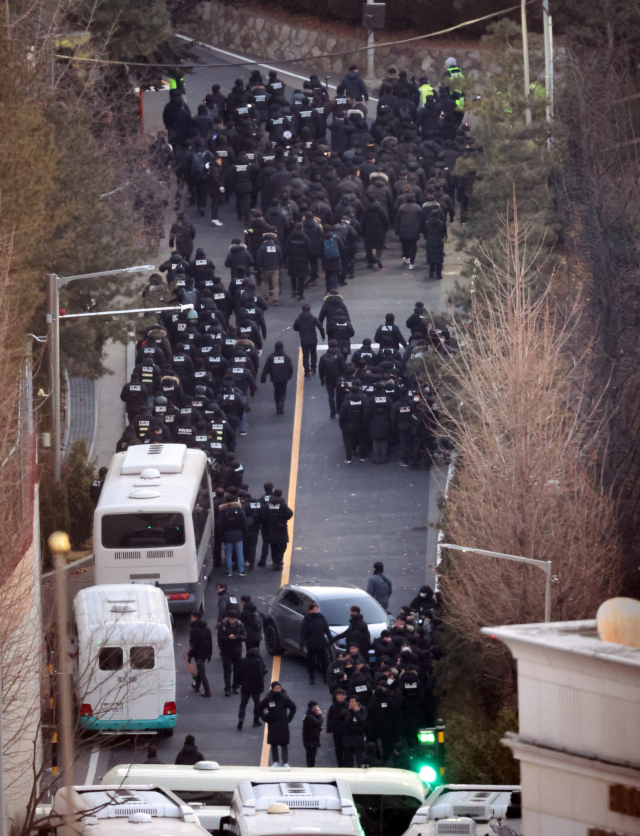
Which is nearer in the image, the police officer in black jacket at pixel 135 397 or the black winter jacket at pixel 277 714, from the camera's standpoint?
the black winter jacket at pixel 277 714

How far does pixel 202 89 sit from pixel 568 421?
3627 centimetres

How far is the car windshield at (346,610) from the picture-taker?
25.9 meters

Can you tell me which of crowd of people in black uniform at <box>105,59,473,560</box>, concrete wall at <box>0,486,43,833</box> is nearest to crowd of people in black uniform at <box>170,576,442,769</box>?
concrete wall at <box>0,486,43,833</box>

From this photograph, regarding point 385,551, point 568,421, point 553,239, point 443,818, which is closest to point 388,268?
point 553,239

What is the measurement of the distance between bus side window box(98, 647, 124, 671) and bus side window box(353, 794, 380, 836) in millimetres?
5284

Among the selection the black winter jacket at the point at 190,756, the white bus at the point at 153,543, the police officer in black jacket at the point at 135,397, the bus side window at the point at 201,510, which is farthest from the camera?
the police officer in black jacket at the point at 135,397

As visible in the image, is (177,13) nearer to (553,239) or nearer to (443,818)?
(553,239)

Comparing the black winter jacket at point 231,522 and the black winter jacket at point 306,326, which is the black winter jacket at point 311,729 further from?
the black winter jacket at point 306,326

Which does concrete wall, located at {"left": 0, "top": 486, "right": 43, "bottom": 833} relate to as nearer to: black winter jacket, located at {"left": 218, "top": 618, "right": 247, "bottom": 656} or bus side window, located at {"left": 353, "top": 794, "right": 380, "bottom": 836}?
black winter jacket, located at {"left": 218, "top": 618, "right": 247, "bottom": 656}

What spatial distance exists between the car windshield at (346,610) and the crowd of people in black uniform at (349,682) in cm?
54

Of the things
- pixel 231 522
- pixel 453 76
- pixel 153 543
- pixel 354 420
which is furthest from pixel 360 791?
pixel 453 76

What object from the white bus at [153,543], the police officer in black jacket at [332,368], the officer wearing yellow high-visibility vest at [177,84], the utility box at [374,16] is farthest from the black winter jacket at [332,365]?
the utility box at [374,16]

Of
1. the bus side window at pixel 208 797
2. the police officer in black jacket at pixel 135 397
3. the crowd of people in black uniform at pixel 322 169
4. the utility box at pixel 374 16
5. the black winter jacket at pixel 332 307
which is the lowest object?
the bus side window at pixel 208 797

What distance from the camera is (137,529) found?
27.6m
